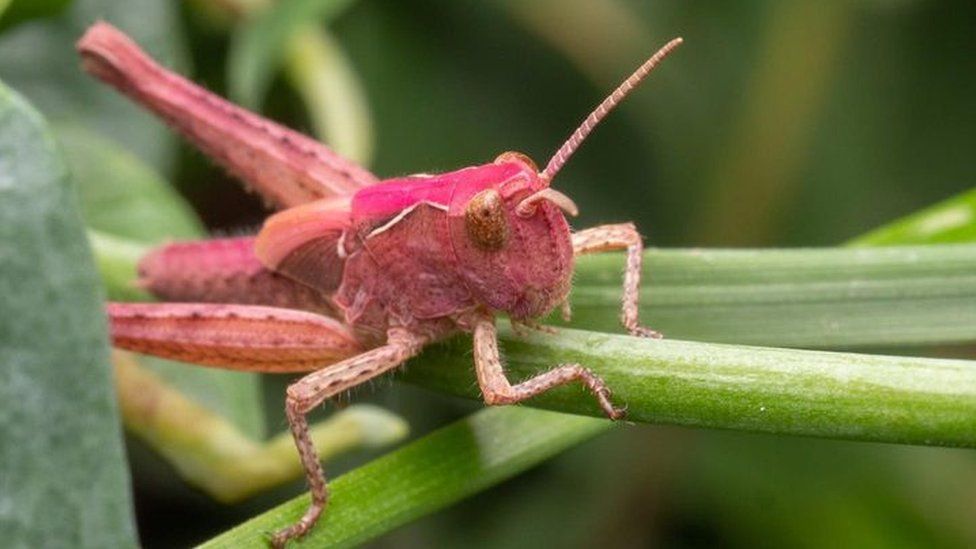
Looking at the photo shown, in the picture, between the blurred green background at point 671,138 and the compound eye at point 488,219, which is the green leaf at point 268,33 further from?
the compound eye at point 488,219

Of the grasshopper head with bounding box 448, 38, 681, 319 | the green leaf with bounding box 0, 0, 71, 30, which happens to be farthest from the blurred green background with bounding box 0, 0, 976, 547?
the grasshopper head with bounding box 448, 38, 681, 319

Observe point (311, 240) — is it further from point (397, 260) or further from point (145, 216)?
point (145, 216)

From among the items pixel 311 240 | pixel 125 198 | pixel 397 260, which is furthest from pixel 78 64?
pixel 397 260

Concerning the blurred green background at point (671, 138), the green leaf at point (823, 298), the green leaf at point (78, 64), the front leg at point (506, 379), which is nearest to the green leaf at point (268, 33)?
the green leaf at point (78, 64)

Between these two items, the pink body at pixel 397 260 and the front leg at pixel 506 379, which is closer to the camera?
the front leg at pixel 506 379

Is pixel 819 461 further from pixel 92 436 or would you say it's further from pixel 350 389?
pixel 92 436

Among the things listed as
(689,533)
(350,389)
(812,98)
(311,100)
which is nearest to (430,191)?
(350,389)

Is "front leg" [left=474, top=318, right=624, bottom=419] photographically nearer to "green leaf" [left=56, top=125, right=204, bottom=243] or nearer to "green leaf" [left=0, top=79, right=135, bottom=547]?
"green leaf" [left=0, top=79, right=135, bottom=547]
